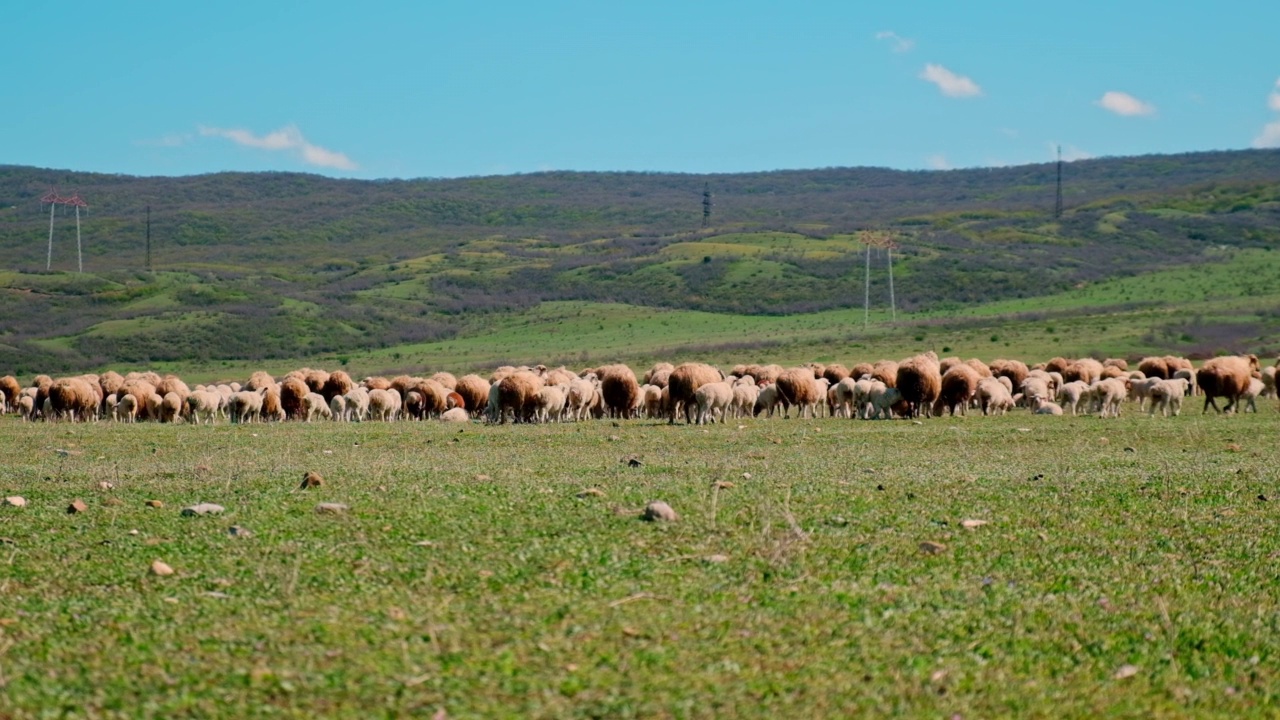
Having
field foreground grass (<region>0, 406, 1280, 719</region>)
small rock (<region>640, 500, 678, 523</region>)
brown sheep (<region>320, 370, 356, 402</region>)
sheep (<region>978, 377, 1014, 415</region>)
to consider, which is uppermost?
small rock (<region>640, 500, 678, 523</region>)

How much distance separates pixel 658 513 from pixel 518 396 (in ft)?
73.0

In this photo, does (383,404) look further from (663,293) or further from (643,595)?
(663,293)

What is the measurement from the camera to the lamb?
38281mm

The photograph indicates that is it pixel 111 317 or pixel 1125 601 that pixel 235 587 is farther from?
pixel 111 317

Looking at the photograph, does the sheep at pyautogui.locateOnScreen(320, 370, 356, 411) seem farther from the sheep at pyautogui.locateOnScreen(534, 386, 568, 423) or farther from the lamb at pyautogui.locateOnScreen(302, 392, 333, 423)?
the sheep at pyautogui.locateOnScreen(534, 386, 568, 423)

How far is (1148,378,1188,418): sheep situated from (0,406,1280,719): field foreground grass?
17873 mm

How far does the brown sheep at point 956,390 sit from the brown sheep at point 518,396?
33.1 ft

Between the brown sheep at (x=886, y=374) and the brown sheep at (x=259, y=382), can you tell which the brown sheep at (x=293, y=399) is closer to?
the brown sheep at (x=259, y=382)

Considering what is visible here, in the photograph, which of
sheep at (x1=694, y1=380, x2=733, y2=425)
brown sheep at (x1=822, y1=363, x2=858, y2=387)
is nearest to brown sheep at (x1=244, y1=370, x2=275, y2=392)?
sheep at (x1=694, y1=380, x2=733, y2=425)

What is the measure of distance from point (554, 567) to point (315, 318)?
9506 cm

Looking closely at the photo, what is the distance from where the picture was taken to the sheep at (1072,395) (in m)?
34.8

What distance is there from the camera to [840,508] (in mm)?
13203

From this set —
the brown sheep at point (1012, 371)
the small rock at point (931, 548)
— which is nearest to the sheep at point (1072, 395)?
the brown sheep at point (1012, 371)

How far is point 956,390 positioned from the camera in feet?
113
